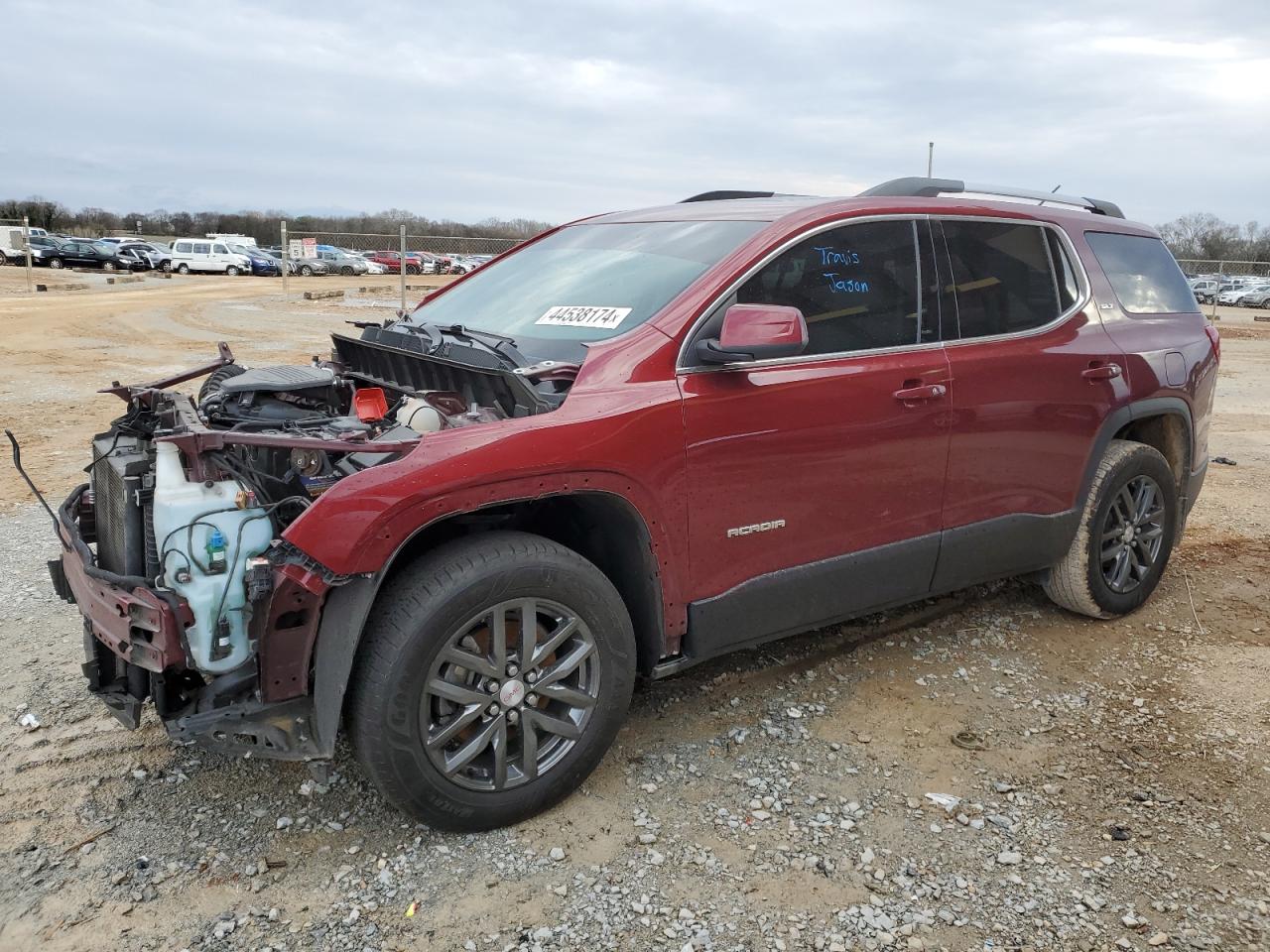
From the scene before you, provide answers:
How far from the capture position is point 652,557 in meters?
3.22

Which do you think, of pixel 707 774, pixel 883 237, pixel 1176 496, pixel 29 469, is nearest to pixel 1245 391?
pixel 1176 496

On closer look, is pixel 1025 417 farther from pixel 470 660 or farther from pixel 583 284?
pixel 470 660

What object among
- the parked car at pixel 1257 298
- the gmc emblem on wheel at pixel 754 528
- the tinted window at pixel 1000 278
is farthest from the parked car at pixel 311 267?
the gmc emblem on wheel at pixel 754 528

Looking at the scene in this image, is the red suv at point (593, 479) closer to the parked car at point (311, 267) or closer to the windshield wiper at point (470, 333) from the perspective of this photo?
the windshield wiper at point (470, 333)

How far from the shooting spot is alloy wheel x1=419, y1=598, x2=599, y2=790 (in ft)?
9.65

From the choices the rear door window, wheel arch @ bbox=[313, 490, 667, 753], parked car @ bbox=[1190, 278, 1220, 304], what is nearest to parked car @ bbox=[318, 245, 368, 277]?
parked car @ bbox=[1190, 278, 1220, 304]

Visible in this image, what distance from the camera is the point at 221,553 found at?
271cm

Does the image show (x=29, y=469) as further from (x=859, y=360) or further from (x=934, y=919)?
(x=934, y=919)

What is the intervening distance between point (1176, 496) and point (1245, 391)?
11126 millimetres

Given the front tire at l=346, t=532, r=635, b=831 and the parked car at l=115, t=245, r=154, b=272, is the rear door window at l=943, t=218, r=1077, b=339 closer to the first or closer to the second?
the front tire at l=346, t=532, r=635, b=831

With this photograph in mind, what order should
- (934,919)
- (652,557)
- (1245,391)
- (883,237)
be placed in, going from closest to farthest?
1. (934,919)
2. (652,557)
3. (883,237)
4. (1245,391)

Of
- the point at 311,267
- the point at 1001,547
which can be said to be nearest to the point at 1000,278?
the point at 1001,547

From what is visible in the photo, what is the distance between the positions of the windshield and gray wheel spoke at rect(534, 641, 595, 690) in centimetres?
97

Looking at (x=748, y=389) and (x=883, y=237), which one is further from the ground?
(x=883, y=237)
